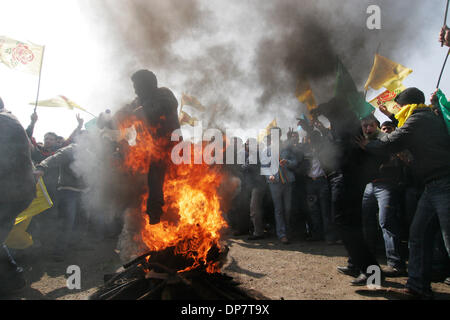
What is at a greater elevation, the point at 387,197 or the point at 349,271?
the point at 387,197

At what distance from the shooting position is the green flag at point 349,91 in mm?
5723

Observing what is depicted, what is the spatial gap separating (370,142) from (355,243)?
1491mm

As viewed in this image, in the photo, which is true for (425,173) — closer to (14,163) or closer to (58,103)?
(14,163)

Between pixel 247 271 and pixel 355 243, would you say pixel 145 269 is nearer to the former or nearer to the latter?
pixel 247 271

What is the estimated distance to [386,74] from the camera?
267 inches

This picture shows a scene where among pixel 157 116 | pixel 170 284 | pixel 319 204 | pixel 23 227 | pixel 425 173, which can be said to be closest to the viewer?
pixel 170 284

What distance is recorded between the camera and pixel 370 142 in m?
3.76

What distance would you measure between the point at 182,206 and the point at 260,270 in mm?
2088

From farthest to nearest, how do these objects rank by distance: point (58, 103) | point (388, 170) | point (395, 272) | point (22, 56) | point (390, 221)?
point (58, 103) < point (22, 56) < point (388, 170) < point (390, 221) < point (395, 272)

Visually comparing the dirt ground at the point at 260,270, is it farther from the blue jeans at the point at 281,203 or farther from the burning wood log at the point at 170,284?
the burning wood log at the point at 170,284

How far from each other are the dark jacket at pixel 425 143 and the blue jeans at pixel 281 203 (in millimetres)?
3998

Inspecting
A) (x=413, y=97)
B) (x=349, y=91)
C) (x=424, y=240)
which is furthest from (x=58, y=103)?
(x=424, y=240)

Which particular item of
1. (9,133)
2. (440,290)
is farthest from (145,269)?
(440,290)

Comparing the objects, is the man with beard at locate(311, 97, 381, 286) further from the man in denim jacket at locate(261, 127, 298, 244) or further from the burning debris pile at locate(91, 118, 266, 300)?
the man in denim jacket at locate(261, 127, 298, 244)
